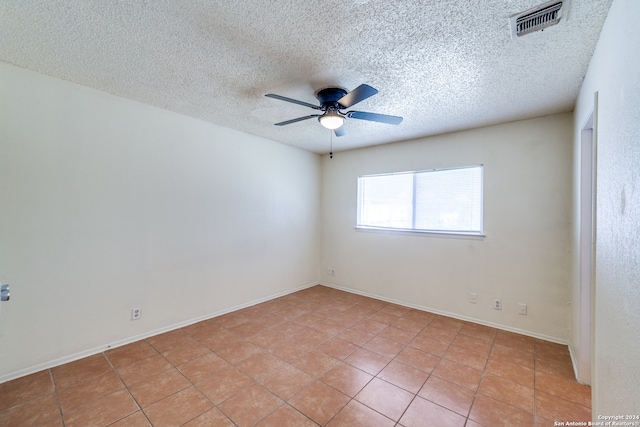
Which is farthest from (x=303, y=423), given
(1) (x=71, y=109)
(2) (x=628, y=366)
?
(1) (x=71, y=109)

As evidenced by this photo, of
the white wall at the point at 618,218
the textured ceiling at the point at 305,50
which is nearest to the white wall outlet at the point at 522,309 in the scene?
the white wall at the point at 618,218

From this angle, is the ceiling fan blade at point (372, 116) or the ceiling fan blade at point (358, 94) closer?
the ceiling fan blade at point (358, 94)

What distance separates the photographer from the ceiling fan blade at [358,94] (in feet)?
5.94

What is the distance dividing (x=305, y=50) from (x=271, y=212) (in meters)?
2.63

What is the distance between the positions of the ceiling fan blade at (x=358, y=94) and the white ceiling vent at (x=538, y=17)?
2.77 feet

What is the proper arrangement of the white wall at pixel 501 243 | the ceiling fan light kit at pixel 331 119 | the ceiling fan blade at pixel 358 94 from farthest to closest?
the white wall at pixel 501 243
the ceiling fan light kit at pixel 331 119
the ceiling fan blade at pixel 358 94

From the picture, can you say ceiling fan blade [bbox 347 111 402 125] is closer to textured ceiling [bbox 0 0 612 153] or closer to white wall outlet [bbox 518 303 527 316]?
textured ceiling [bbox 0 0 612 153]

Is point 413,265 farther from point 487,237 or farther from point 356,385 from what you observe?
point 356,385

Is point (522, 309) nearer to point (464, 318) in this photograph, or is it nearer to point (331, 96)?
point (464, 318)

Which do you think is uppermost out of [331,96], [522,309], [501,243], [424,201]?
[331,96]

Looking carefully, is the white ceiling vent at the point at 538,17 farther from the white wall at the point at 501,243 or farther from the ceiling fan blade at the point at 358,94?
the white wall at the point at 501,243

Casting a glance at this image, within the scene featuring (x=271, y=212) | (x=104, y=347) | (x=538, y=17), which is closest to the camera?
(x=538, y=17)

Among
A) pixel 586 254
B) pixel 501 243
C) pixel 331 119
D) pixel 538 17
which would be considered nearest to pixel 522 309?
pixel 501 243

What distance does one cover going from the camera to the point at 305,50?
69.8 inches
